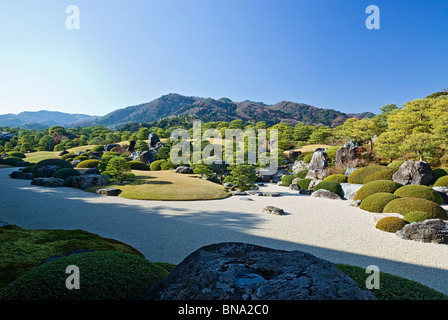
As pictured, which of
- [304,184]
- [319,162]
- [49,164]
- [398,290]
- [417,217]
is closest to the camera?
[398,290]

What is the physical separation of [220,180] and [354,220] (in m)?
14.6

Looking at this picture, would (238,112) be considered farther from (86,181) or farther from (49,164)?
(86,181)

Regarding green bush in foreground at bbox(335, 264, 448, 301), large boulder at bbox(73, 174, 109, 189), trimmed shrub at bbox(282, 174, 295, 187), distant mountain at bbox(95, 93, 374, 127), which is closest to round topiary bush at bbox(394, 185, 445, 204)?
green bush in foreground at bbox(335, 264, 448, 301)

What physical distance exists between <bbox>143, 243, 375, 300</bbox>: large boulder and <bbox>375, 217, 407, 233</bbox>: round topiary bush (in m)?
7.46

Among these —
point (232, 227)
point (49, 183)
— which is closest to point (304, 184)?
point (232, 227)

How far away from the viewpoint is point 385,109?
126 feet

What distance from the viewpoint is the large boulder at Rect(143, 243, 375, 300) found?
2014 mm

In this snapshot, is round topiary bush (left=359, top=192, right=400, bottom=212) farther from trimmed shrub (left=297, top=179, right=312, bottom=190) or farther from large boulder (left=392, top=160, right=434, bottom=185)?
trimmed shrub (left=297, top=179, right=312, bottom=190)

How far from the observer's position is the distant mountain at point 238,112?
127 meters

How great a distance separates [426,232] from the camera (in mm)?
7371

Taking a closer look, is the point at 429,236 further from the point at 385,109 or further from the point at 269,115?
the point at 269,115

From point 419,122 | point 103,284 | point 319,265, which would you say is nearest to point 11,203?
point 103,284

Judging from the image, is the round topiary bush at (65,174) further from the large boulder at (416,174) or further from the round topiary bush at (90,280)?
the large boulder at (416,174)

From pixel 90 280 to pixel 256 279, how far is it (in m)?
1.81
